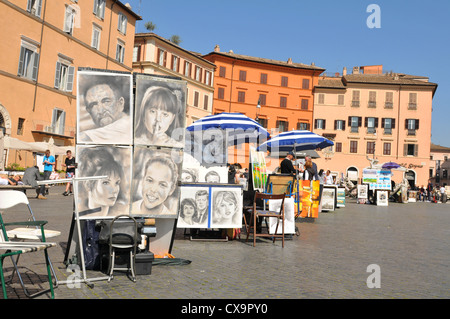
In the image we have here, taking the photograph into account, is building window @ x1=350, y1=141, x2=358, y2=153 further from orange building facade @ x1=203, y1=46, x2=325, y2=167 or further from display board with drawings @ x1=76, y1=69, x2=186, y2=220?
display board with drawings @ x1=76, y1=69, x2=186, y2=220

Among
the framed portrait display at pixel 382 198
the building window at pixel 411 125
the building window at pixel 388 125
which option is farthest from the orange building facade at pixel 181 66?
the building window at pixel 411 125

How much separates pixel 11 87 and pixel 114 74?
2643cm

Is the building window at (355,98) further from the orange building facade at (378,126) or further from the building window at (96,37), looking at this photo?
the building window at (96,37)

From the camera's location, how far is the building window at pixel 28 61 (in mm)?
29084

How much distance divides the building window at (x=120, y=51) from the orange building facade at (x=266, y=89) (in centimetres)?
1859

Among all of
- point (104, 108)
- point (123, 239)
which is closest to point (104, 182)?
point (123, 239)

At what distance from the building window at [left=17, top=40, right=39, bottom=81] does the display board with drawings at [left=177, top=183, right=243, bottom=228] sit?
25729 mm

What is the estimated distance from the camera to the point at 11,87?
28.4 m

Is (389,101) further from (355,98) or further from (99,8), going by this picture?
(99,8)

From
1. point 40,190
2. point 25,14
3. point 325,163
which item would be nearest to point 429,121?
point 325,163

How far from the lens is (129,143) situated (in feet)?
18.4

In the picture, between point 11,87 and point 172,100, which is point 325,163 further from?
point 172,100

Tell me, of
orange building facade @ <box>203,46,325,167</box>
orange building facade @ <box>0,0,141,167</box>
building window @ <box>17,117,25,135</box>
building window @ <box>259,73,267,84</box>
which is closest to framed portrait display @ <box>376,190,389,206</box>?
orange building facade @ <box>0,0,141,167</box>

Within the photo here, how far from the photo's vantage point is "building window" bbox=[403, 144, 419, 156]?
57.6 meters
